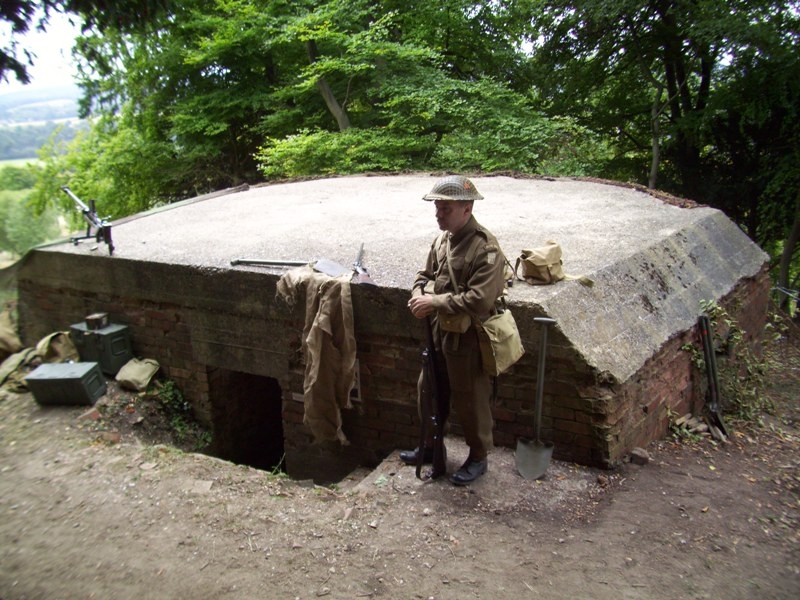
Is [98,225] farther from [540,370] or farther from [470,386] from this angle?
[540,370]

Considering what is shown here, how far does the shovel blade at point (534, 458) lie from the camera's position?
12.0 feet

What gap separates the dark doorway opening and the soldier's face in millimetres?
3181

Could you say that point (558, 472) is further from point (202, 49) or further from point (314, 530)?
point (202, 49)

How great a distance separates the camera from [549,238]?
5.31m

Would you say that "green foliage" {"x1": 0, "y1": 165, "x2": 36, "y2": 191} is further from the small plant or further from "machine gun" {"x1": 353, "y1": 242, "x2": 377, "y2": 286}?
the small plant

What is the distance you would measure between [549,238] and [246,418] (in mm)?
3473

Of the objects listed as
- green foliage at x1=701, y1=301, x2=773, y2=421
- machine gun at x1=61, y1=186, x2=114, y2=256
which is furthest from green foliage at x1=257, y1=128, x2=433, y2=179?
green foliage at x1=701, y1=301, x2=773, y2=421

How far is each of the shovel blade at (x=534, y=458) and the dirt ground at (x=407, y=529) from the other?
68 millimetres

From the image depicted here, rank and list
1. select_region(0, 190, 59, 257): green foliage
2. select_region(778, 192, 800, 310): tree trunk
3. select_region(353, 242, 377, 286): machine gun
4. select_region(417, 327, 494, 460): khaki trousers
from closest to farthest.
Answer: select_region(417, 327, 494, 460): khaki trousers, select_region(353, 242, 377, 286): machine gun, select_region(778, 192, 800, 310): tree trunk, select_region(0, 190, 59, 257): green foliage

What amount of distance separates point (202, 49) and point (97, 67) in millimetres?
9817

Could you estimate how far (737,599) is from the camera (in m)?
2.69

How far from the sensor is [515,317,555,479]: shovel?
3592 mm

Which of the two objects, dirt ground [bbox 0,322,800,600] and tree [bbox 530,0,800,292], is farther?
tree [bbox 530,0,800,292]

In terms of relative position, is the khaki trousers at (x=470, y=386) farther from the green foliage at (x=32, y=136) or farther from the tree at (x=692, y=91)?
the green foliage at (x=32, y=136)
